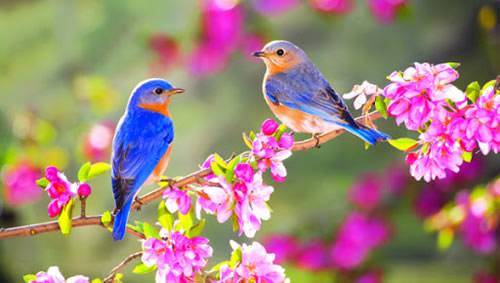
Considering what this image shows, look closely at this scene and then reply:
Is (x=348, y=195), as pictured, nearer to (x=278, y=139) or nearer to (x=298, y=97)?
(x=298, y=97)

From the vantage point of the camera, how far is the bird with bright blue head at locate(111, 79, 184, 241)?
81.7 inches

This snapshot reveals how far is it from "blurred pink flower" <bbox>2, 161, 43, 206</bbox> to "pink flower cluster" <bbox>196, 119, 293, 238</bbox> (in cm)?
341

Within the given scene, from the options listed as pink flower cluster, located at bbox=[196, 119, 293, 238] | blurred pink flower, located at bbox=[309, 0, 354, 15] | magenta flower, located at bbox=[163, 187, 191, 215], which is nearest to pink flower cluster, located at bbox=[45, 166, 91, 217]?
magenta flower, located at bbox=[163, 187, 191, 215]

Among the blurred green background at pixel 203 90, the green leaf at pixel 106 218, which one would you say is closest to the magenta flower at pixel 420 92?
the green leaf at pixel 106 218

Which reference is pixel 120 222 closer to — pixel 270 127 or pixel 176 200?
pixel 176 200

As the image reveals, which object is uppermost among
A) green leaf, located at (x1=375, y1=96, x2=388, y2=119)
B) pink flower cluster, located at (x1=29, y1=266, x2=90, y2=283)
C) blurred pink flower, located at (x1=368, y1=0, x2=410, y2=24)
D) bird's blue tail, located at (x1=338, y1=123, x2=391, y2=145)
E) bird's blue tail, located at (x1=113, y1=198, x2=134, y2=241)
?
blurred pink flower, located at (x1=368, y1=0, x2=410, y2=24)

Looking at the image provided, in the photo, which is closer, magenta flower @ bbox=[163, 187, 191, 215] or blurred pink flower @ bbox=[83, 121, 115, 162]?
magenta flower @ bbox=[163, 187, 191, 215]

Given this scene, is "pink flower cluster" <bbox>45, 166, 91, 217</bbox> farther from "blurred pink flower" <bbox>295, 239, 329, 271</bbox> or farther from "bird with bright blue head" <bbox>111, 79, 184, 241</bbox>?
"blurred pink flower" <bbox>295, 239, 329, 271</bbox>

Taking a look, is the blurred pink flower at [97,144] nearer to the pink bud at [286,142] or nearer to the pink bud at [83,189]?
the pink bud at [83,189]

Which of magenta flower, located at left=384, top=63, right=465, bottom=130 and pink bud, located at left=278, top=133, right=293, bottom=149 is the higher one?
magenta flower, located at left=384, top=63, right=465, bottom=130

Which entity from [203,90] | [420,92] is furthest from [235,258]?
[203,90]

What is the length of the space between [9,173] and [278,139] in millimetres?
3665

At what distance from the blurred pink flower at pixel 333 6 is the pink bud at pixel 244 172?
3.23 m

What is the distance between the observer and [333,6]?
191 inches
